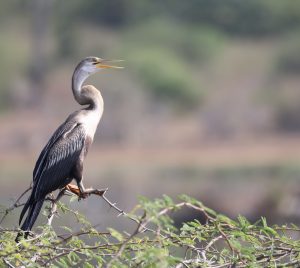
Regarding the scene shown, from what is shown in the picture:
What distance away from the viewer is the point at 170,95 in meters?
39.7

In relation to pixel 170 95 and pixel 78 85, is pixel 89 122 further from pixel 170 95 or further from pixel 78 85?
pixel 170 95

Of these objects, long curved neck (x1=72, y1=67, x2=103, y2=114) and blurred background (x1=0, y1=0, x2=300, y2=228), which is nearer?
long curved neck (x1=72, y1=67, x2=103, y2=114)

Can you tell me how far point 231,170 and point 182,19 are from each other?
2004 centimetres

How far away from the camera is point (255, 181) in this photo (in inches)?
1012

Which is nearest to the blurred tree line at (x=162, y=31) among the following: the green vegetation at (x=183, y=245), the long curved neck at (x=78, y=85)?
the long curved neck at (x=78, y=85)

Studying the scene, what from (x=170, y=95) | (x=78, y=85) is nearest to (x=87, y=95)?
(x=78, y=85)

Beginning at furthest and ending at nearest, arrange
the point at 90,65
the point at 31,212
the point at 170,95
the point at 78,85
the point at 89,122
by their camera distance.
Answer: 1. the point at 170,95
2. the point at 90,65
3. the point at 78,85
4. the point at 89,122
5. the point at 31,212

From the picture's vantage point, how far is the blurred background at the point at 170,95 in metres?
26.3

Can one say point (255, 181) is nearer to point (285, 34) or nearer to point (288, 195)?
point (288, 195)

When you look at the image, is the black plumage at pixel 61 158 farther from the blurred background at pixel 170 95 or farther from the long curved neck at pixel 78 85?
the blurred background at pixel 170 95

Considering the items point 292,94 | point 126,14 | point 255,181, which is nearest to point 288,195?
point 255,181

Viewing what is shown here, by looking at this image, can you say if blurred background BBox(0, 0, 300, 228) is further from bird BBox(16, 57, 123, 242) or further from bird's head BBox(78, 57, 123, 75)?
bird BBox(16, 57, 123, 242)

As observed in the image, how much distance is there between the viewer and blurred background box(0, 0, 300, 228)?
26266 mm

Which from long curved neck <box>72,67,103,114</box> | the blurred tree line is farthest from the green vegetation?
the blurred tree line
